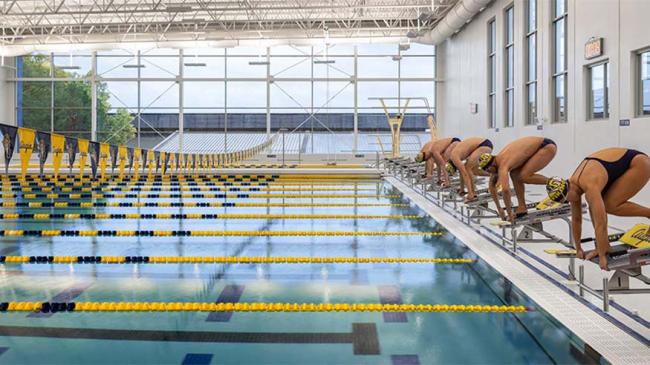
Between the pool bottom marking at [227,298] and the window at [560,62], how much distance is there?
802cm

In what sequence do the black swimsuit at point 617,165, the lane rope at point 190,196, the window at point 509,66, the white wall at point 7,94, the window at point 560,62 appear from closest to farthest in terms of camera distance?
1. the black swimsuit at point 617,165
2. the lane rope at point 190,196
3. the window at point 560,62
4. the window at point 509,66
5. the white wall at point 7,94

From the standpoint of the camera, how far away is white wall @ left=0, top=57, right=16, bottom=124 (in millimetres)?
20219

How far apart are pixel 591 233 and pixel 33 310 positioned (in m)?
4.31

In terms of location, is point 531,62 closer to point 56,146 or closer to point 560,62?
point 560,62

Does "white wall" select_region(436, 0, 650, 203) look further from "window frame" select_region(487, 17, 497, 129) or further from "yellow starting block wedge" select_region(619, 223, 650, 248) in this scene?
"yellow starting block wedge" select_region(619, 223, 650, 248)

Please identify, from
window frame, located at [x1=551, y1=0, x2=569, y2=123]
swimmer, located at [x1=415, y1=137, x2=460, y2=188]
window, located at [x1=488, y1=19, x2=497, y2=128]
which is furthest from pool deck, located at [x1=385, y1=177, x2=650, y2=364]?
window, located at [x1=488, y1=19, x2=497, y2=128]

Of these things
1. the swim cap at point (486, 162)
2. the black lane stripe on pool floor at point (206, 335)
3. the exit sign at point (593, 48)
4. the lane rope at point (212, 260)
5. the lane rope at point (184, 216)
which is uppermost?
the exit sign at point (593, 48)

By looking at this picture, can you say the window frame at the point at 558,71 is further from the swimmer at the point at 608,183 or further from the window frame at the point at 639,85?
the swimmer at the point at 608,183

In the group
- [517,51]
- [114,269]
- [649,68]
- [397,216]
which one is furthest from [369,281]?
[517,51]

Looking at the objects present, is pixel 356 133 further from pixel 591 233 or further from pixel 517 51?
pixel 591 233

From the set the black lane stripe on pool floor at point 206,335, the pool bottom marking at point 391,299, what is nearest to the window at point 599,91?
the pool bottom marking at point 391,299

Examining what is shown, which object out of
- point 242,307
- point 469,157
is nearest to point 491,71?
point 469,157

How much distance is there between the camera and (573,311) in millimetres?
2723

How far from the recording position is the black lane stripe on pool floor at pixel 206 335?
247 cm
